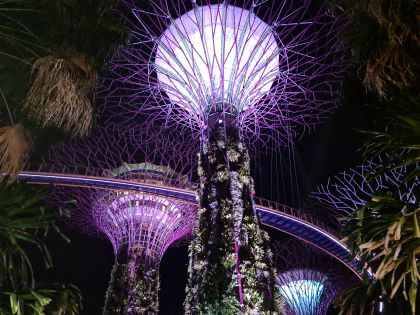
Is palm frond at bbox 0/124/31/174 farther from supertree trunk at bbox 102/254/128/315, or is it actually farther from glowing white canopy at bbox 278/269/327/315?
glowing white canopy at bbox 278/269/327/315

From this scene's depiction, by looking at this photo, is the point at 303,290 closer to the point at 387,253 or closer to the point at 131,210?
the point at 131,210

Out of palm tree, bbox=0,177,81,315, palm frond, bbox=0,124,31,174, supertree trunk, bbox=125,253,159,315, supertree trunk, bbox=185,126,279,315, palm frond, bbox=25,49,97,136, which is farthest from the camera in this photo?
supertree trunk, bbox=125,253,159,315

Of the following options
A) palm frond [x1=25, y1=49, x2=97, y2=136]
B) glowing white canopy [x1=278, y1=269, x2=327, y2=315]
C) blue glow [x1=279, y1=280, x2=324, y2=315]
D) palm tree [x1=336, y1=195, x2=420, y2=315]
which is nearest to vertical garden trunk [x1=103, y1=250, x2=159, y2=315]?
glowing white canopy [x1=278, y1=269, x2=327, y2=315]

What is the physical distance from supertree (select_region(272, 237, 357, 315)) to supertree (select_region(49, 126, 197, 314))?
36.4 ft

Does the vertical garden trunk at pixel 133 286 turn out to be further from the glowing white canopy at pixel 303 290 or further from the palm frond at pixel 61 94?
the palm frond at pixel 61 94

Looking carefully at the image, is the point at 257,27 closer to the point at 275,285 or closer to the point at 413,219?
the point at 275,285

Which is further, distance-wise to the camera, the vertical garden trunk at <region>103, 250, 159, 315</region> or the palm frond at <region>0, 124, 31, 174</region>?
the vertical garden trunk at <region>103, 250, 159, 315</region>

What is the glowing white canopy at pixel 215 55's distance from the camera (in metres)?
12.5

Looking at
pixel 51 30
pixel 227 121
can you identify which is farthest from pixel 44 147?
pixel 227 121

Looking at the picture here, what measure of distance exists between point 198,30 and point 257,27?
1613 mm

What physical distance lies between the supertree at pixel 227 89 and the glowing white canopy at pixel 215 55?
0.09 feet

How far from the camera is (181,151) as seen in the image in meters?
22.4

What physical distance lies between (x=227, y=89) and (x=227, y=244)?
14.4 ft

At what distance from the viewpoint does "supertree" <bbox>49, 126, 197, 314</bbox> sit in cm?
2127
